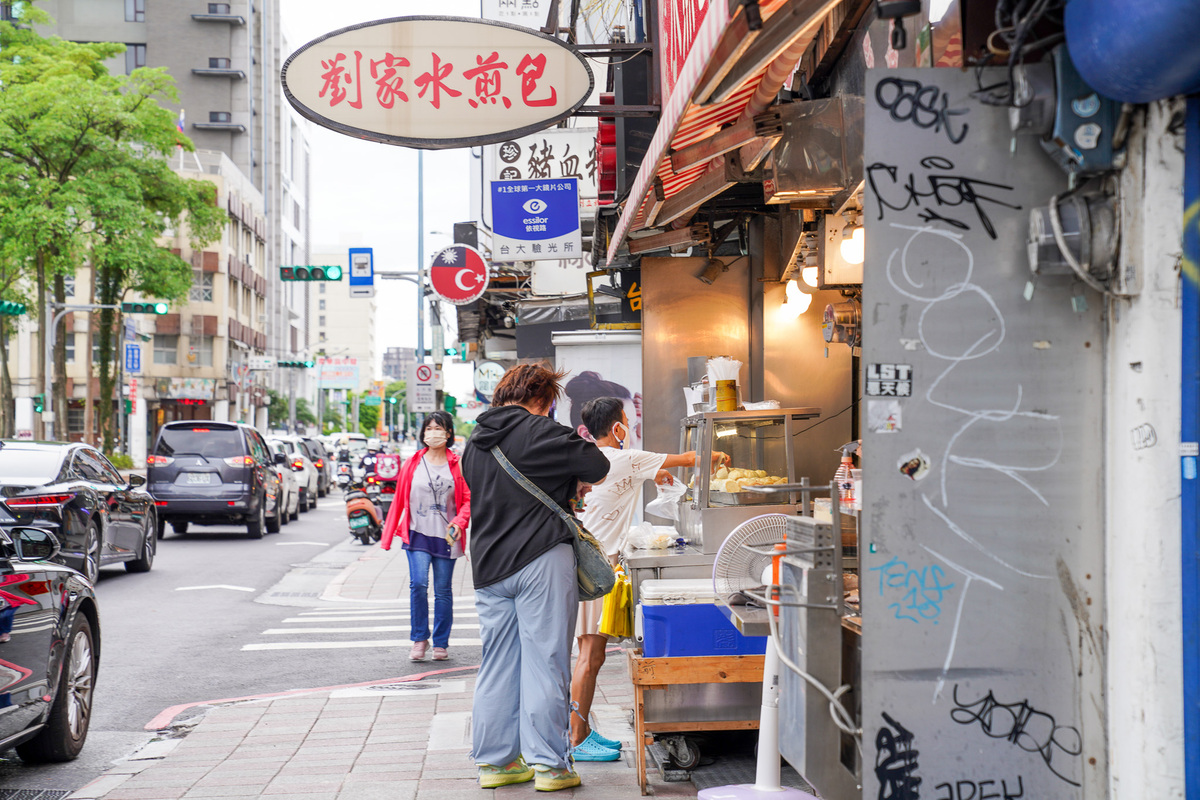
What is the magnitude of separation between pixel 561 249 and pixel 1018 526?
9470mm

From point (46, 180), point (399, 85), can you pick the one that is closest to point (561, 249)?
point (399, 85)

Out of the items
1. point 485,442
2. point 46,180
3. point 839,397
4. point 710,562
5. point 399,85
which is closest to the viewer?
point 485,442

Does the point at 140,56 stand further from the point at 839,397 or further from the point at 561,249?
the point at 839,397

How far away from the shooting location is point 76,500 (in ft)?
37.7

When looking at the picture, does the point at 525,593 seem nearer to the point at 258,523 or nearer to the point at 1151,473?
the point at 1151,473

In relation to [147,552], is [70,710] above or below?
above

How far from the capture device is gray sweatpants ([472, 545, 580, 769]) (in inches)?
193

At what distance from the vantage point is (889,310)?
3.43 m

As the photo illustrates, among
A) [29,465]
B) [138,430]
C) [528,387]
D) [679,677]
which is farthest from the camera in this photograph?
[138,430]

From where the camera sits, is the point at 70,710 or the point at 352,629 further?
→ the point at 352,629

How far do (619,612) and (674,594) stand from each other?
659 millimetres

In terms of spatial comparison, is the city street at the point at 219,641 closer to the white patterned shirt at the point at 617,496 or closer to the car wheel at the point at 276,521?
the white patterned shirt at the point at 617,496

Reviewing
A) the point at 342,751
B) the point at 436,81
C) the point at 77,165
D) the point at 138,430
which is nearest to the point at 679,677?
the point at 342,751

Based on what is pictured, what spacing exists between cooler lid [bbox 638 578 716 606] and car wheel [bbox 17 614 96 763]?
9.92ft
